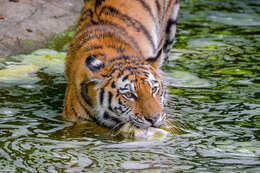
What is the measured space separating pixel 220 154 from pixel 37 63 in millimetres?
2639

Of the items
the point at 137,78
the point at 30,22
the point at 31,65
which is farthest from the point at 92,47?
the point at 30,22

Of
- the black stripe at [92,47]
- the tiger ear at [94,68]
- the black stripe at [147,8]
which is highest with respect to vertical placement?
the black stripe at [147,8]

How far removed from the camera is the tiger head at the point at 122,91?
3744mm

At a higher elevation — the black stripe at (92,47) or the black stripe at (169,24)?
the black stripe at (169,24)

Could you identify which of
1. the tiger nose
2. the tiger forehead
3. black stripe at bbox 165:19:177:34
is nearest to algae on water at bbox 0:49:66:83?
black stripe at bbox 165:19:177:34

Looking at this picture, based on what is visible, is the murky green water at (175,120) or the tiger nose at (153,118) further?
the tiger nose at (153,118)

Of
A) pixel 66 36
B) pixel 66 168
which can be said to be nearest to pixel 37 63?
pixel 66 36

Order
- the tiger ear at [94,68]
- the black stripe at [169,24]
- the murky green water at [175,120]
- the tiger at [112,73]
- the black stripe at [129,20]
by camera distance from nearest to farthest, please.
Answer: the murky green water at [175,120] → the tiger at [112,73] → the tiger ear at [94,68] → the black stripe at [129,20] → the black stripe at [169,24]

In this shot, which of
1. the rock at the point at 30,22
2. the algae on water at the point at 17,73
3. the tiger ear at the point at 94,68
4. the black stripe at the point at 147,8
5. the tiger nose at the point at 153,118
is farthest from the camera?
the rock at the point at 30,22

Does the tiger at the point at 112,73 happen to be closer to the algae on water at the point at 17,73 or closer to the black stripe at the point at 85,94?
the black stripe at the point at 85,94

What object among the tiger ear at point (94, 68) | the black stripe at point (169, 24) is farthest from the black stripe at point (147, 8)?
the tiger ear at point (94, 68)

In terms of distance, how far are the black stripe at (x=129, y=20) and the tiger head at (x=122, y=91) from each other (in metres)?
0.78

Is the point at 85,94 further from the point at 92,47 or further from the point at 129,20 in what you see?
Result: the point at 129,20

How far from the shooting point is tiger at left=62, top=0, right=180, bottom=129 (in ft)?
12.5
